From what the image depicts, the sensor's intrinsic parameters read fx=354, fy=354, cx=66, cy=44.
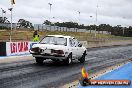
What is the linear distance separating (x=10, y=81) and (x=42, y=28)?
73.4 meters

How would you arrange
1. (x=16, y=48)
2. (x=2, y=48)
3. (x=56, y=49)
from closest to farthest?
(x=56, y=49) < (x=2, y=48) < (x=16, y=48)

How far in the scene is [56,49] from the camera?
17969 millimetres

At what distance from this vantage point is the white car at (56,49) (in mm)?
17953

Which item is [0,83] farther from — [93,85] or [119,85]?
[119,85]

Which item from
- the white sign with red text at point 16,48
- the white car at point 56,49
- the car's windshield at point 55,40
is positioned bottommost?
the white sign with red text at point 16,48

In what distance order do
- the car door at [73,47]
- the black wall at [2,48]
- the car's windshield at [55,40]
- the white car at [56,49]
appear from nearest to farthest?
the white car at [56,49] → the car's windshield at [55,40] → the car door at [73,47] → the black wall at [2,48]

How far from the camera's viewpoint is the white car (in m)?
18.0

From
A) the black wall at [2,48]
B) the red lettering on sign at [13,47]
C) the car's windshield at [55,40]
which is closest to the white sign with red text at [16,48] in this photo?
the red lettering on sign at [13,47]

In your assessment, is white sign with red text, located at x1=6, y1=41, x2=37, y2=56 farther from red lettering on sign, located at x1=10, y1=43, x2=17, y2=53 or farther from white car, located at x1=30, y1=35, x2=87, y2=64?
white car, located at x1=30, y1=35, x2=87, y2=64

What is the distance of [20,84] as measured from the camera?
11.3 meters

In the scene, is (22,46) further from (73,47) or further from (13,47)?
(73,47)

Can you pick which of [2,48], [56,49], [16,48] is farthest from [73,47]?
[16,48]

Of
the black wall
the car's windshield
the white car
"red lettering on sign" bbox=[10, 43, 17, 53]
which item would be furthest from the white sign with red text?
the car's windshield

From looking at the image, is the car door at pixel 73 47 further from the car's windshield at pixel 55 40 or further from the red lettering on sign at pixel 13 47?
the red lettering on sign at pixel 13 47
